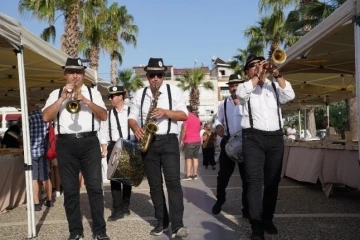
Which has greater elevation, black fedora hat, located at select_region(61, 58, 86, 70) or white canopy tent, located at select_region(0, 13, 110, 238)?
white canopy tent, located at select_region(0, 13, 110, 238)

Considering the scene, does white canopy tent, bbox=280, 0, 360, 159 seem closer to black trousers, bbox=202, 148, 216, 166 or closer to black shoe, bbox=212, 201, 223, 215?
black shoe, bbox=212, 201, 223, 215

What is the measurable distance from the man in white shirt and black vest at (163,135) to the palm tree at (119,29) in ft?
89.6

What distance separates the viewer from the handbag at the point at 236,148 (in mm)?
5727

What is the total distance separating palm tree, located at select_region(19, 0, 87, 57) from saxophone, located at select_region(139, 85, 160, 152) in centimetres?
1492

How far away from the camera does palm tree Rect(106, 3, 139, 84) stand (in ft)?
109

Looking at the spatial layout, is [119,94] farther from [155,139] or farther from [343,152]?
[343,152]

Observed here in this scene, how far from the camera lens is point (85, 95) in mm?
5062

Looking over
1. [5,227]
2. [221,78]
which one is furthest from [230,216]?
[221,78]

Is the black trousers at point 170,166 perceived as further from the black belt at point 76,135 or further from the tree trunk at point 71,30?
the tree trunk at point 71,30

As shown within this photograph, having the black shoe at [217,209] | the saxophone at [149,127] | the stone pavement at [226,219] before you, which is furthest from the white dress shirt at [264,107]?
the black shoe at [217,209]

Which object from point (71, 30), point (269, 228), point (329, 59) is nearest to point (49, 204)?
point (269, 228)

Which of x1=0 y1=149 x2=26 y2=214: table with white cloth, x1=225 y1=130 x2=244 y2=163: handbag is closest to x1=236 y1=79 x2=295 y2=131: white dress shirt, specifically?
x1=225 y1=130 x2=244 y2=163: handbag

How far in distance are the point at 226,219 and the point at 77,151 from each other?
92.6 inches

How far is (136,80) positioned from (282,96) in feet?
142
